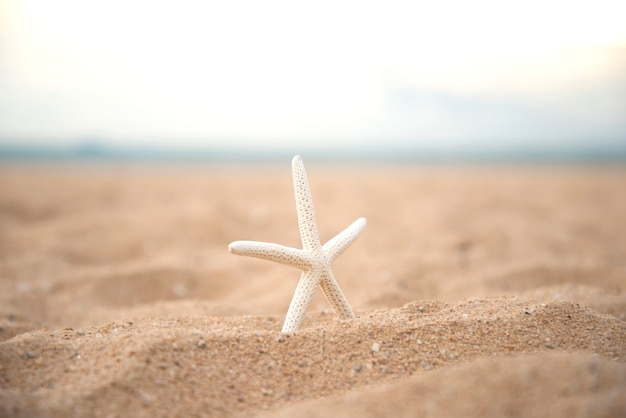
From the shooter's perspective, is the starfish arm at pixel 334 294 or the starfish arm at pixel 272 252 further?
the starfish arm at pixel 334 294

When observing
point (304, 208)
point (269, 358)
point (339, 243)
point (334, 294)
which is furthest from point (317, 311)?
point (269, 358)

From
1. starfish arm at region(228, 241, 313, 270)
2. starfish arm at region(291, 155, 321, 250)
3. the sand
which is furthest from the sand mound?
starfish arm at region(291, 155, 321, 250)

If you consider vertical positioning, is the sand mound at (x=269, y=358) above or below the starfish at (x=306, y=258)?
below

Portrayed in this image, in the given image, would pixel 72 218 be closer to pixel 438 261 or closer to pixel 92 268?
pixel 92 268

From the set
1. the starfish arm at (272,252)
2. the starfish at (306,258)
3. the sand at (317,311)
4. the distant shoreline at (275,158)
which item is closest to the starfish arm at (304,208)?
the starfish at (306,258)

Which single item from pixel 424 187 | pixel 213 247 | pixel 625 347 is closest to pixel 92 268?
pixel 213 247

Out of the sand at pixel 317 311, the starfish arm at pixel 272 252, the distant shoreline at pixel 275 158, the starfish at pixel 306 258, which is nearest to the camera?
the sand at pixel 317 311

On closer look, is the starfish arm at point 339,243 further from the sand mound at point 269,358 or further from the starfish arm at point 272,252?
the sand mound at point 269,358

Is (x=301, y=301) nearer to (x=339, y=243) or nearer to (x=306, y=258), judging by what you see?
(x=306, y=258)

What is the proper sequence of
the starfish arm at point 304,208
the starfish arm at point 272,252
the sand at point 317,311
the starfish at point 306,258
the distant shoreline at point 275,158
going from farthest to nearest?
the distant shoreline at point 275,158
the starfish arm at point 304,208
the starfish at point 306,258
the starfish arm at point 272,252
the sand at point 317,311
